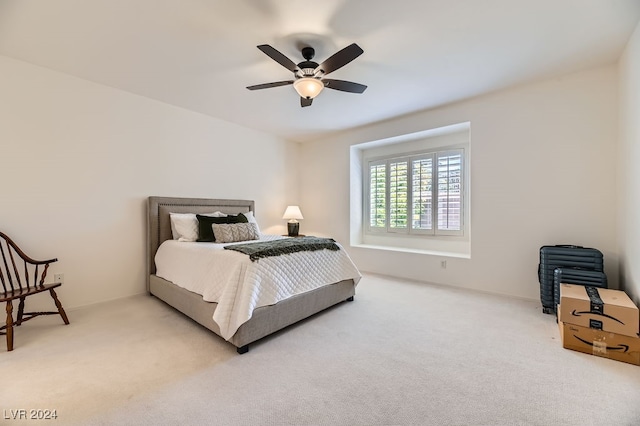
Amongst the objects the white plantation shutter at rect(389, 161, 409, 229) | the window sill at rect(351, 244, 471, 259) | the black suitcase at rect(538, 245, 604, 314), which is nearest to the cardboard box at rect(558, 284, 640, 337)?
the black suitcase at rect(538, 245, 604, 314)

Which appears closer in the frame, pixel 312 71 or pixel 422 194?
pixel 312 71

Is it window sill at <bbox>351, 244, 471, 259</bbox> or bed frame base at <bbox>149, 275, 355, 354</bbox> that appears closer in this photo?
bed frame base at <bbox>149, 275, 355, 354</bbox>

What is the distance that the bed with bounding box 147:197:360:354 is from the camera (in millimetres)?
2182

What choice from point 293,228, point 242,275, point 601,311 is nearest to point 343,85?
point 242,275

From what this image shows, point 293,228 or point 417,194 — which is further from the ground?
point 417,194

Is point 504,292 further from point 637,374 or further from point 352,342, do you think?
point 352,342

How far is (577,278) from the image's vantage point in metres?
2.59

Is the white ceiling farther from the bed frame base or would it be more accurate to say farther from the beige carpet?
the beige carpet

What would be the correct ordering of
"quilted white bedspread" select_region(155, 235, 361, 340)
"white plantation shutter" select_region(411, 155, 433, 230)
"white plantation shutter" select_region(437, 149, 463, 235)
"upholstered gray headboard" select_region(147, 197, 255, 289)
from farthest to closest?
"white plantation shutter" select_region(411, 155, 433, 230) → "white plantation shutter" select_region(437, 149, 463, 235) → "upholstered gray headboard" select_region(147, 197, 255, 289) → "quilted white bedspread" select_region(155, 235, 361, 340)

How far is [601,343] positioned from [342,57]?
2905mm

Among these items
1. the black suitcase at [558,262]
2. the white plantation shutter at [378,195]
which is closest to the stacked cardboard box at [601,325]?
the black suitcase at [558,262]

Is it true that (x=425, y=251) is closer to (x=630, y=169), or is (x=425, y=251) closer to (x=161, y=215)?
(x=630, y=169)

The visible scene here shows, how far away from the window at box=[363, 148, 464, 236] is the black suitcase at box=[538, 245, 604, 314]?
1.36 metres

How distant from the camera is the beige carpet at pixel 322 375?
1.47 meters
